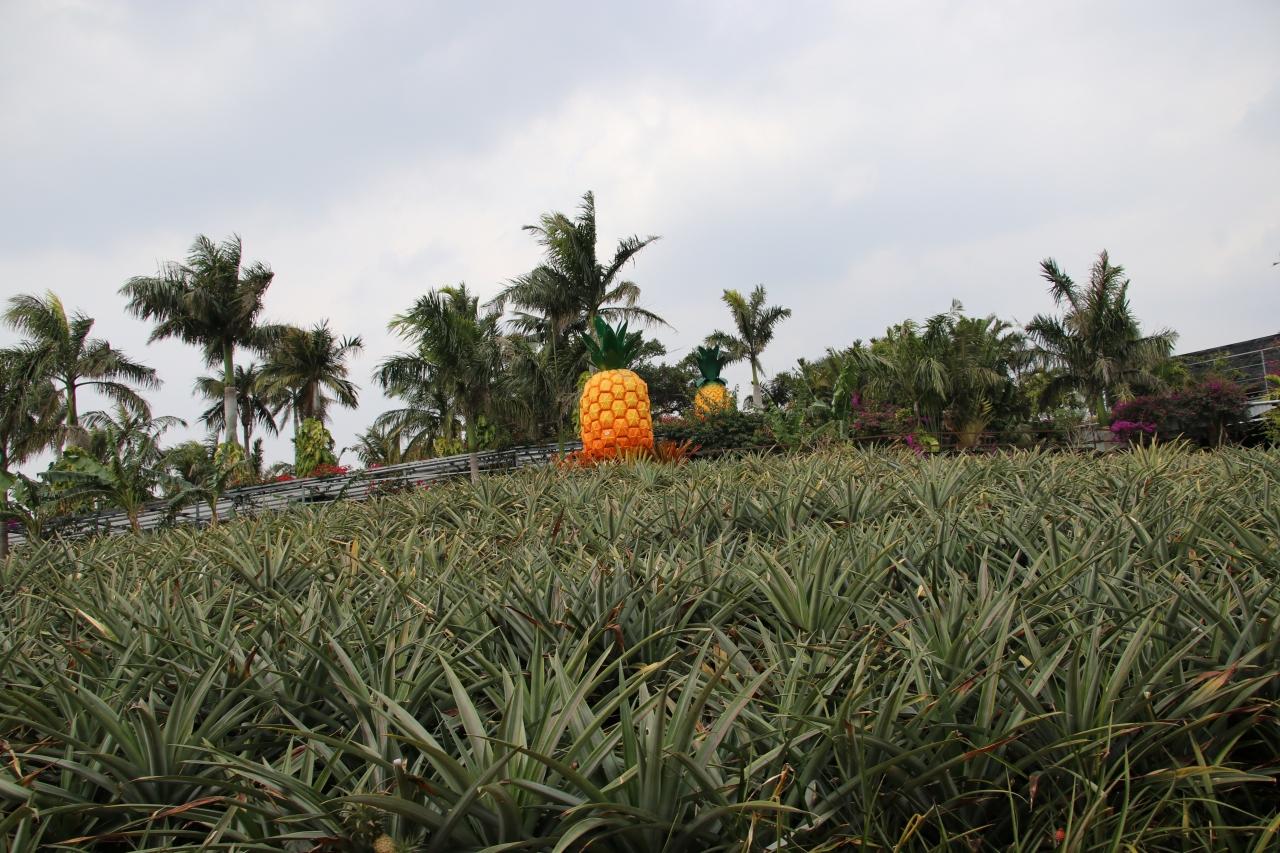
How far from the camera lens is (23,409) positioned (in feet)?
82.0

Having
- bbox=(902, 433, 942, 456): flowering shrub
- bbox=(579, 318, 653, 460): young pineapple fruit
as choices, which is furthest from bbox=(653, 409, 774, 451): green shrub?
bbox=(579, 318, 653, 460): young pineapple fruit

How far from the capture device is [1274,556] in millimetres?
2371

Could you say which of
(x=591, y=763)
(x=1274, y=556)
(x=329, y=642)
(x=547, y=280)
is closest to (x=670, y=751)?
(x=591, y=763)

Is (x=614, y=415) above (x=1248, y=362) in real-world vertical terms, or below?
below

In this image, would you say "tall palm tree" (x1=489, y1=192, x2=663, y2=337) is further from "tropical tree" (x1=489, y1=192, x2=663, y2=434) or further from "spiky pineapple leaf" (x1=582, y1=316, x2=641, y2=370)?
"spiky pineapple leaf" (x1=582, y1=316, x2=641, y2=370)

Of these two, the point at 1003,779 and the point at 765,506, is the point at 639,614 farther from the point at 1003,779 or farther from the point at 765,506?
the point at 765,506

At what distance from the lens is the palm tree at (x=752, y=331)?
3478cm

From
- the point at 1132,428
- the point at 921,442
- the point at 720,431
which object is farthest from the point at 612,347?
the point at 1132,428

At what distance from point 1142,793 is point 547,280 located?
22.6 m

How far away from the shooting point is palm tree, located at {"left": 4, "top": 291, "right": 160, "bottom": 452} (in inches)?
1039

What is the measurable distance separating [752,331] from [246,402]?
2227 centimetres

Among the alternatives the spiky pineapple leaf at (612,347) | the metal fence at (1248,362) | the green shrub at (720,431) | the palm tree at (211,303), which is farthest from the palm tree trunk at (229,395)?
the metal fence at (1248,362)

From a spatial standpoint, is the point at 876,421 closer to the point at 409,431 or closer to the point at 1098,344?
the point at 1098,344

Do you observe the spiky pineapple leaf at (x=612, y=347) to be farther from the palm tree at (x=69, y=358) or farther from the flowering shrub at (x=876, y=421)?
the palm tree at (x=69, y=358)
